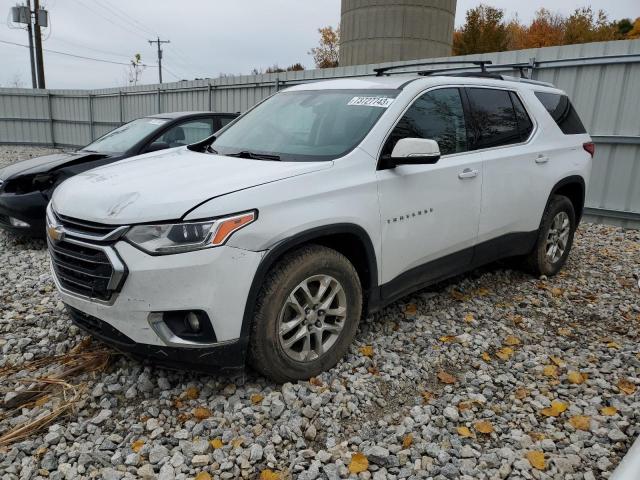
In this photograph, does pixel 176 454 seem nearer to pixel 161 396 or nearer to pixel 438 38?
pixel 161 396

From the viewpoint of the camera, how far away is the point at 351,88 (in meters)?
3.74

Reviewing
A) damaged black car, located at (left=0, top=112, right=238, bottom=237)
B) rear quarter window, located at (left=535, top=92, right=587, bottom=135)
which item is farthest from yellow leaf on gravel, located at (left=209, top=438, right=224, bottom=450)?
damaged black car, located at (left=0, top=112, right=238, bottom=237)

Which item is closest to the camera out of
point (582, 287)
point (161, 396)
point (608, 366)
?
point (161, 396)

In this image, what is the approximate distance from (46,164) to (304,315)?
14.5 ft

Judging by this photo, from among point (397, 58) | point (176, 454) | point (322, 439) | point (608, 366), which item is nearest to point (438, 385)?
point (322, 439)

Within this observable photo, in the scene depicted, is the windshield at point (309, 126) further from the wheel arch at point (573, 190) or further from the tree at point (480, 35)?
the tree at point (480, 35)

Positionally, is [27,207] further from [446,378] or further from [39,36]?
[39,36]

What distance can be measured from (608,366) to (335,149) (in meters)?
2.29

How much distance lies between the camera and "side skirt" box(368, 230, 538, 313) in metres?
3.38

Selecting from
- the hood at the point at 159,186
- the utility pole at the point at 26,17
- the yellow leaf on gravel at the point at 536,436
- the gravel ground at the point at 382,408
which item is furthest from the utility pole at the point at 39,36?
the yellow leaf on gravel at the point at 536,436

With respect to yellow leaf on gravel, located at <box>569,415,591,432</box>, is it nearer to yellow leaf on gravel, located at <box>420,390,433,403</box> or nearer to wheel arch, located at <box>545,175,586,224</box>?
yellow leaf on gravel, located at <box>420,390,433,403</box>

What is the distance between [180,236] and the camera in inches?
98.0

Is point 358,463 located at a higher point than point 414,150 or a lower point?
lower

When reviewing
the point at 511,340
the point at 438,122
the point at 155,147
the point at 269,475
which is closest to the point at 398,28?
the point at 155,147
